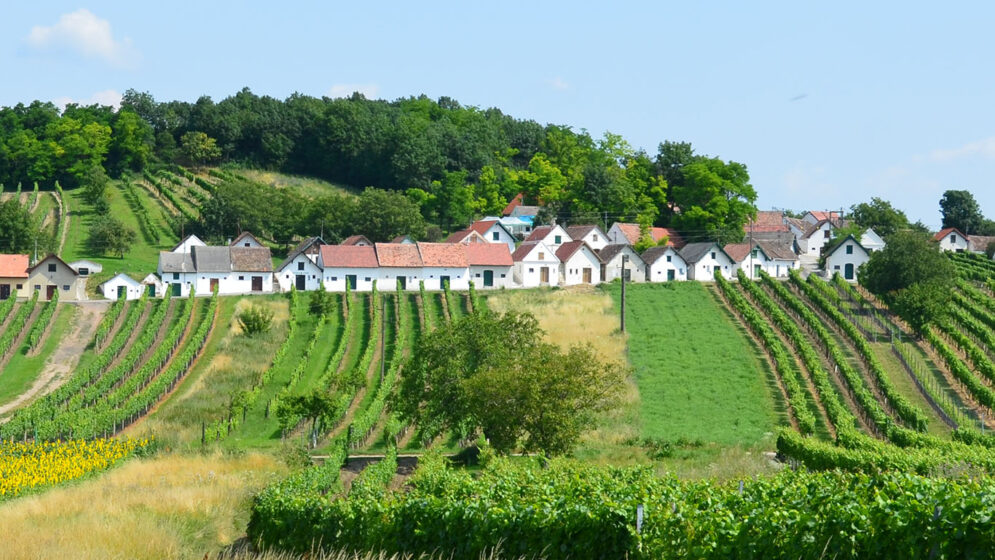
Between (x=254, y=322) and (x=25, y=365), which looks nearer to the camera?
(x=25, y=365)

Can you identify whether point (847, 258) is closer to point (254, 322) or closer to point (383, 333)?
point (383, 333)

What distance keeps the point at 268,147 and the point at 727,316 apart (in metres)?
85.6

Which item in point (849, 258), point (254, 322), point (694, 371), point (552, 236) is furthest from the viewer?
point (552, 236)

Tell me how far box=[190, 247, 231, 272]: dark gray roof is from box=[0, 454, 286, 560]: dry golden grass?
41615mm

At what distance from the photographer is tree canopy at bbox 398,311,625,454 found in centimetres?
4078

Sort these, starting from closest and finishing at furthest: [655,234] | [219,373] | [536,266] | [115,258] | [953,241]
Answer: [219,373] < [536,266] < [115,258] < [655,234] < [953,241]

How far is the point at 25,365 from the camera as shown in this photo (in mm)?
65188

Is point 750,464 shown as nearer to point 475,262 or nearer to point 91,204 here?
point 475,262

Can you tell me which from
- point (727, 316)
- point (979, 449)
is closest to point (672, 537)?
point (979, 449)

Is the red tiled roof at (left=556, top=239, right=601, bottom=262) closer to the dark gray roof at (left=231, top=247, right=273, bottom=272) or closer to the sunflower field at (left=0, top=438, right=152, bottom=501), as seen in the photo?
the dark gray roof at (left=231, top=247, right=273, bottom=272)

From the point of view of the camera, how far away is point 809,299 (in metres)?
78.4

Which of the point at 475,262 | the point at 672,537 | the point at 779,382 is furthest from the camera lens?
the point at 475,262

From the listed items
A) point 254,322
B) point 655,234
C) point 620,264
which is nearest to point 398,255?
point 254,322

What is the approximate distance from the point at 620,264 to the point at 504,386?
167 feet
